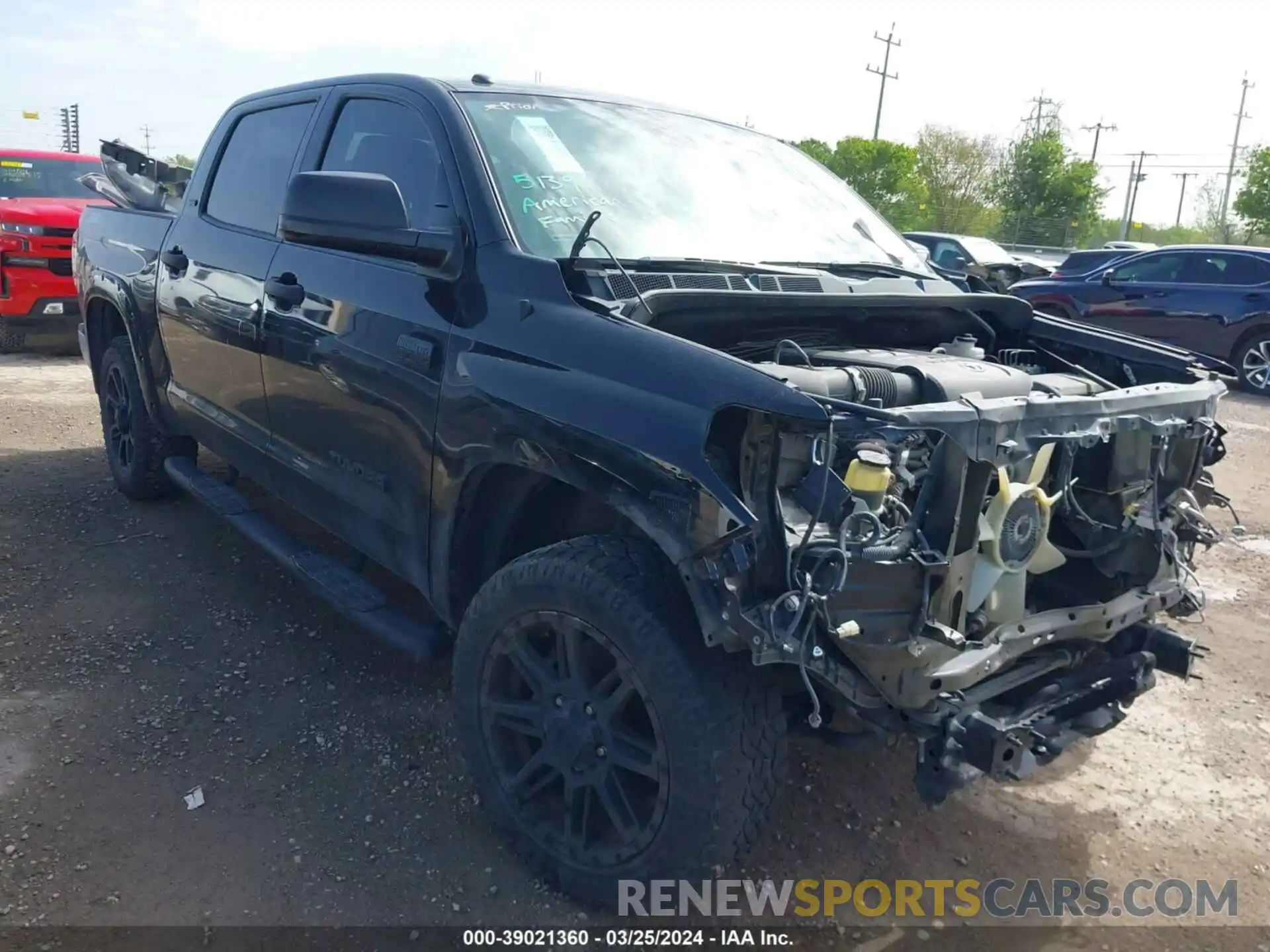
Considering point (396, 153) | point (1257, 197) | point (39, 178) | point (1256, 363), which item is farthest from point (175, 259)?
point (1257, 197)

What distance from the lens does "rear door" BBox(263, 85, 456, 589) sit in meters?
3.02

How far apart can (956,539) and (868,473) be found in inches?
11.7

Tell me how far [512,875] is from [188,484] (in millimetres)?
2764

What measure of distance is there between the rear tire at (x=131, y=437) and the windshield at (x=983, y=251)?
11.9m

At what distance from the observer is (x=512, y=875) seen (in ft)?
9.13

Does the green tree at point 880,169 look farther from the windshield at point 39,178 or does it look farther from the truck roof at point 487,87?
the truck roof at point 487,87

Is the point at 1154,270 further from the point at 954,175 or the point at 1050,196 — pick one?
the point at 954,175

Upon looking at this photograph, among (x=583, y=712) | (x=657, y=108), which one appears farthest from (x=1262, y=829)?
(x=657, y=108)

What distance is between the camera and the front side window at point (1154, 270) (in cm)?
1198

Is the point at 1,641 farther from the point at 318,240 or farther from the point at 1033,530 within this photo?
the point at 1033,530

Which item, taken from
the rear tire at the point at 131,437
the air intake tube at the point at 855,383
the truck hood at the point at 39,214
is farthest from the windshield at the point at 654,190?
the truck hood at the point at 39,214

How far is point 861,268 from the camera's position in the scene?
3451mm

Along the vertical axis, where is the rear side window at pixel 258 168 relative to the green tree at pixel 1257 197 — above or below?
below

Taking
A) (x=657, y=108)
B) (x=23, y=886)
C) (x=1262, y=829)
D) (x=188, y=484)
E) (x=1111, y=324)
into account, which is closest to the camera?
(x=23, y=886)
